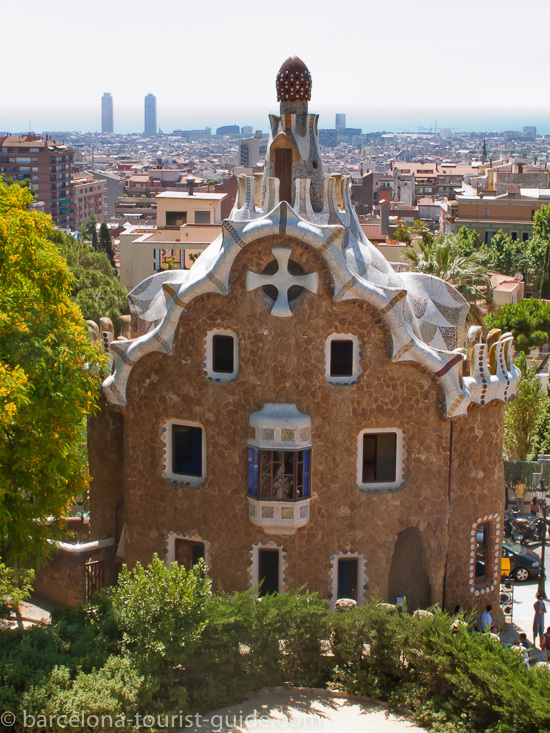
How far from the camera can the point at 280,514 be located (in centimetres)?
2753

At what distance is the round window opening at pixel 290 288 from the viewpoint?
27.6 m

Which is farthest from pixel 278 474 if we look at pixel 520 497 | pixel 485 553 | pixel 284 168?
pixel 520 497

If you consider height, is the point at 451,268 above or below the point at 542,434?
above

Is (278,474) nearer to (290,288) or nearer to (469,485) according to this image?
(290,288)

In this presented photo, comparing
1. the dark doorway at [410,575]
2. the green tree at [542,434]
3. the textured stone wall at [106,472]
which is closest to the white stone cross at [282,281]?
the textured stone wall at [106,472]

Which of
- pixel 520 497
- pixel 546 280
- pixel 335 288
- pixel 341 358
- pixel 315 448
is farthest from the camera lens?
pixel 546 280

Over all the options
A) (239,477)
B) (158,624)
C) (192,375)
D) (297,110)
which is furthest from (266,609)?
(297,110)

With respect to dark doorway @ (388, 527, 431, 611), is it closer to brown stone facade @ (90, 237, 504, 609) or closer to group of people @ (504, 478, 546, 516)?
brown stone facade @ (90, 237, 504, 609)

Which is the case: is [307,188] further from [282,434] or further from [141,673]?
[141,673]

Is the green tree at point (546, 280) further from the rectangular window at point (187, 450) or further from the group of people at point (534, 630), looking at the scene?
the rectangular window at point (187, 450)

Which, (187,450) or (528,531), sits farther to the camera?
(528,531)

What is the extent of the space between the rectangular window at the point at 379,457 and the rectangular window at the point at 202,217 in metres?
53.5

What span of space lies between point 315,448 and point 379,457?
5.82 ft

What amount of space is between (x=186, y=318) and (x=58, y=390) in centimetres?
433
